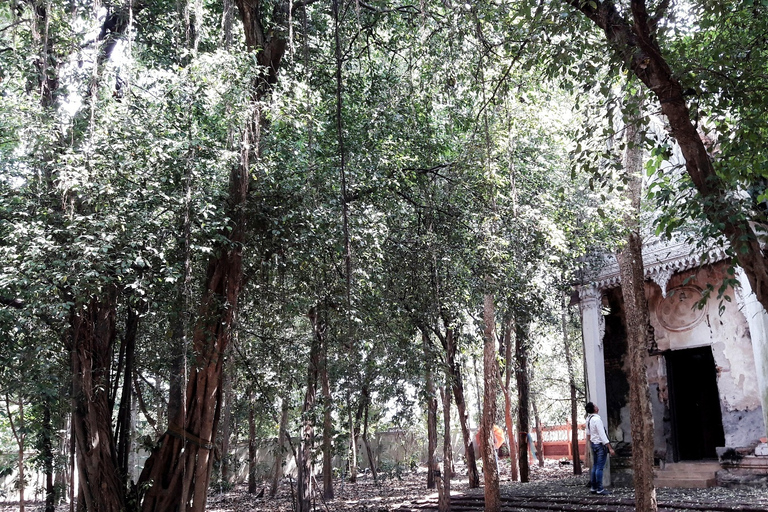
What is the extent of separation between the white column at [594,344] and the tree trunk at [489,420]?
3165 millimetres

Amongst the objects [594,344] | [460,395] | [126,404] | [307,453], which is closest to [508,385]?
[460,395]

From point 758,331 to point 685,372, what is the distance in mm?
4798

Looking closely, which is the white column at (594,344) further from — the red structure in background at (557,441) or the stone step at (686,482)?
the red structure in background at (557,441)

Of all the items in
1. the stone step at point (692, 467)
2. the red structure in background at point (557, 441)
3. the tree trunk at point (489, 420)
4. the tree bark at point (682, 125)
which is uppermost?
the tree bark at point (682, 125)

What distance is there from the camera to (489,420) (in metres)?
10.2

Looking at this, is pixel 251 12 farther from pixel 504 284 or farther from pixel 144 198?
pixel 504 284

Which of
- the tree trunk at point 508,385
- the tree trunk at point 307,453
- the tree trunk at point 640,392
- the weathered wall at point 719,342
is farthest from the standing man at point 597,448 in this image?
the tree trunk at point 307,453

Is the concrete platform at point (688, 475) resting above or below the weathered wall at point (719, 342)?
below

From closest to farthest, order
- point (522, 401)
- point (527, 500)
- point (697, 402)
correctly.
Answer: point (527, 500)
point (697, 402)
point (522, 401)

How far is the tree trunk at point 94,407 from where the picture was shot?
7551 millimetres

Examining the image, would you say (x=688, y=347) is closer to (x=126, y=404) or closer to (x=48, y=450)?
(x=126, y=404)

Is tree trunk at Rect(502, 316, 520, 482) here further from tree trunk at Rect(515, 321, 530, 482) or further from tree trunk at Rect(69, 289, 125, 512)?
tree trunk at Rect(69, 289, 125, 512)

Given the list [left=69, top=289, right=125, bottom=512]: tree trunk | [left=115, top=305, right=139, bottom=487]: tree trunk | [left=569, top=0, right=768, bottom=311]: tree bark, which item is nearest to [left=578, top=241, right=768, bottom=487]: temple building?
[left=569, top=0, right=768, bottom=311]: tree bark

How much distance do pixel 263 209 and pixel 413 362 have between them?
2.66 m
